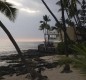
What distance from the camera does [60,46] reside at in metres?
44.4

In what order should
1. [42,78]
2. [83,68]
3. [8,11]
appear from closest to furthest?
[83,68]
[8,11]
[42,78]

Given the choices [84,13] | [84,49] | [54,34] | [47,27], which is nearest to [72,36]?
[84,13]

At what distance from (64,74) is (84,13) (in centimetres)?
4498

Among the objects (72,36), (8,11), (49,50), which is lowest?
(49,50)

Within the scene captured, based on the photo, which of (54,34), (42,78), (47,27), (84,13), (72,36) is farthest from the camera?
(47,27)

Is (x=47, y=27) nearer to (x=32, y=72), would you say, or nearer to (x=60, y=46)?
(x=60, y=46)

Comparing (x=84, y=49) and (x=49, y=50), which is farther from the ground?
(x=84, y=49)

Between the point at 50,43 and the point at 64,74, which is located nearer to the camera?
the point at 64,74

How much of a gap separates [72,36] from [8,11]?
32.3 metres

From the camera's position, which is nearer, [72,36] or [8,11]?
A: [8,11]

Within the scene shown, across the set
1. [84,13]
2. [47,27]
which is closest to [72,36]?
[84,13]

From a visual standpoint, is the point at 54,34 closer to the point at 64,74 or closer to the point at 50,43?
the point at 50,43

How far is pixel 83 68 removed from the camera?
2.76 metres

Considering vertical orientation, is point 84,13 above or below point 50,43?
above
